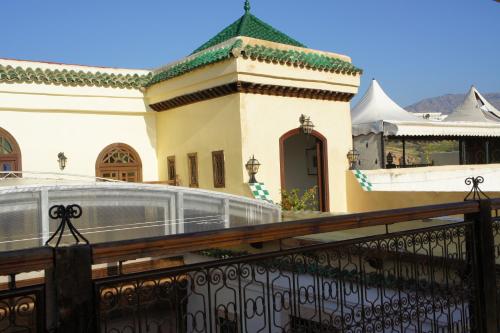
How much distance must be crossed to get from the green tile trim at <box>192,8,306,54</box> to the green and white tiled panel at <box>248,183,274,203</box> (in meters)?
3.54

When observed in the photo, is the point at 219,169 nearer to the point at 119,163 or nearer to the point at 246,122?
the point at 246,122

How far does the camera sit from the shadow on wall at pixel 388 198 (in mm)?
8469

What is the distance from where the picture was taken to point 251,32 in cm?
1101

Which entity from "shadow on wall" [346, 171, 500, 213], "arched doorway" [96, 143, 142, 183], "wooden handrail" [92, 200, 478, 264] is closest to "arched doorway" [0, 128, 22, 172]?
"arched doorway" [96, 143, 142, 183]

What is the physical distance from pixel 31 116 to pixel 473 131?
1284 centimetres

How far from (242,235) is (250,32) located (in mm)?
9332

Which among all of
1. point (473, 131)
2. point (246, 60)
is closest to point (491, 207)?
point (246, 60)

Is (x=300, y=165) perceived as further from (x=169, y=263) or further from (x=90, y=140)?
(x=169, y=263)

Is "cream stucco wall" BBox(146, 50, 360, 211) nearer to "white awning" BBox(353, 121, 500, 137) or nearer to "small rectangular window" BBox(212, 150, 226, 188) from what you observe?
"small rectangular window" BBox(212, 150, 226, 188)

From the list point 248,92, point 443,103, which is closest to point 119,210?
point 248,92

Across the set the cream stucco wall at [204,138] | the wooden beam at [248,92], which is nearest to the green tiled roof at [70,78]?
the wooden beam at [248,92]

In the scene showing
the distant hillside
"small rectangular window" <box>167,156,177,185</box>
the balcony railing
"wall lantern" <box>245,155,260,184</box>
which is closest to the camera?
the balcony railing

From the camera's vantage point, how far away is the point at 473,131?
15625mm

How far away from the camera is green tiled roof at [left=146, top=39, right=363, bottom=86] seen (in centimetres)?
943
